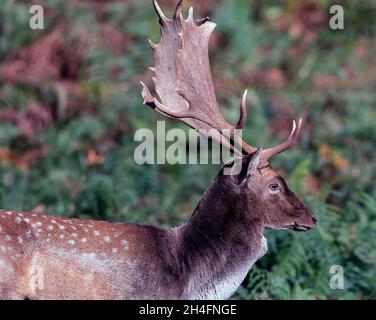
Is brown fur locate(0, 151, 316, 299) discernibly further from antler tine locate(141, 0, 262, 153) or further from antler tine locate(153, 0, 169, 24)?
antler tine locate(153, 0, 169, 24)

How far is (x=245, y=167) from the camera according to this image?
24.9ft

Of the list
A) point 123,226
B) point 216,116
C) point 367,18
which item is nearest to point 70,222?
point 123,226

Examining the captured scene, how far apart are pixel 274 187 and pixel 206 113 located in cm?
74

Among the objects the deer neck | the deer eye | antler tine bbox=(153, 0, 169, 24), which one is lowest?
the deer neck

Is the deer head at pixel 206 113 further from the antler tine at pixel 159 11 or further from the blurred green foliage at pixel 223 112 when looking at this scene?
the blurred green foliage at pixel 223 112

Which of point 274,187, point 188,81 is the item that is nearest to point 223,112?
point 188,81

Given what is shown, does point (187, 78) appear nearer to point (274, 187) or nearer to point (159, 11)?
point (159, 11)

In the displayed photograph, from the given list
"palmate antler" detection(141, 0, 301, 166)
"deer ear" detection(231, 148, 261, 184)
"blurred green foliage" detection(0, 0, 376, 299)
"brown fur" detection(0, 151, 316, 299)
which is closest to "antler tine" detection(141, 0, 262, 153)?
"palmate antler" detection(141, 0, 301, 166)

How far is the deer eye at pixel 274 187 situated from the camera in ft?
25.5

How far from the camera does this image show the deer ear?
756 centimetres

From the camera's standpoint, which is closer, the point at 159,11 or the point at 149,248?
the point at 149,248

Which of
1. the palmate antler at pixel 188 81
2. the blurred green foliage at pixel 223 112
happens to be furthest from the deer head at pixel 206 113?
the blurred green foliage at pixel 223 112

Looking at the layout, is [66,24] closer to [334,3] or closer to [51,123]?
[51,123]
